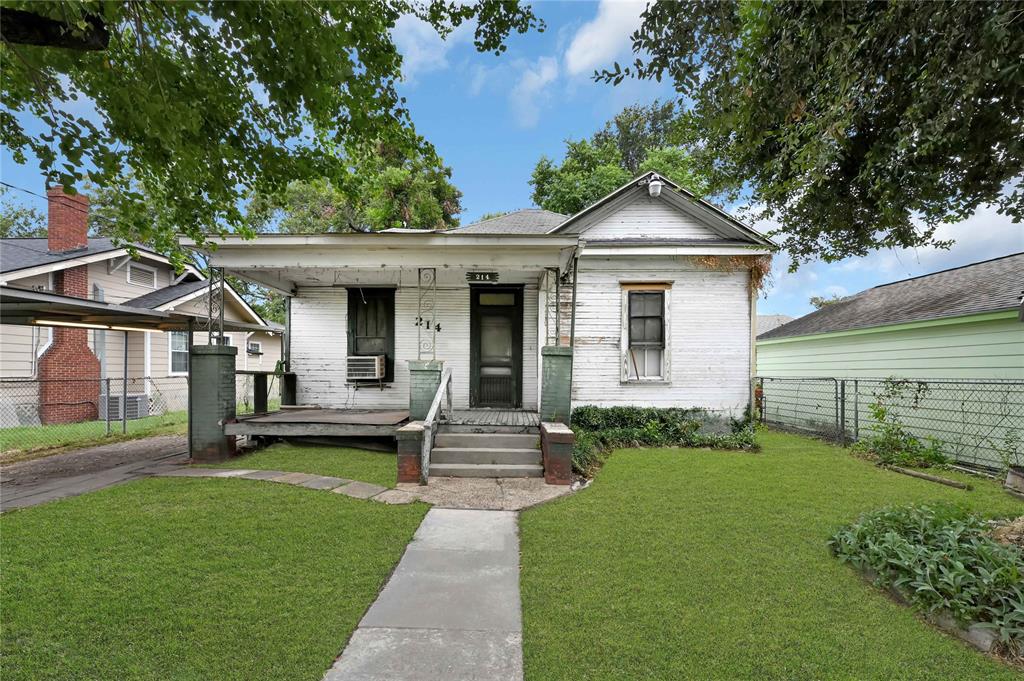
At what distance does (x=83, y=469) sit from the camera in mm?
6445

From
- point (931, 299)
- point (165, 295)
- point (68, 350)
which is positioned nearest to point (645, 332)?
point (931, 299)

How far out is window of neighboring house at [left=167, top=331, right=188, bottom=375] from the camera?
1445 cm

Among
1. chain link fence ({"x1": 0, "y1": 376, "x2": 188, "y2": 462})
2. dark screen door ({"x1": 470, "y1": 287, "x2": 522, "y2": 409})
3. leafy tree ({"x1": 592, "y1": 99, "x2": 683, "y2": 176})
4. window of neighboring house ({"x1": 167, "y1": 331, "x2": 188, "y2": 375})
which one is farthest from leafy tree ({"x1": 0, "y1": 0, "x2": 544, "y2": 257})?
leafy tree ({"x1": 592, "y1": 99, "x2": 683, "y2": 176})

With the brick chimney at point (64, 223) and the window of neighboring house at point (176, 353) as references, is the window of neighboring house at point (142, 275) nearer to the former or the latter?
the brick chimney at point (64, 223)

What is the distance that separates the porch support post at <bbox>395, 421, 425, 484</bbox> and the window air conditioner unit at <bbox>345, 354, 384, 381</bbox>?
11.8 feet

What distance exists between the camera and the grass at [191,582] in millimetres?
2260

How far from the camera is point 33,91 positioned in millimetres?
3879

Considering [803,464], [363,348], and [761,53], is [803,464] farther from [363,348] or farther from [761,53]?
[363,348]

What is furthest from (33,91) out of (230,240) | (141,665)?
(141,665)

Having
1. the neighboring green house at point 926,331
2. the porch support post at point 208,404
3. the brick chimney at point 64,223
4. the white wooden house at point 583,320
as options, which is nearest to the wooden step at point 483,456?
the white wooden house at point 583,320

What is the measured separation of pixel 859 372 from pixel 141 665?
13.4 metres

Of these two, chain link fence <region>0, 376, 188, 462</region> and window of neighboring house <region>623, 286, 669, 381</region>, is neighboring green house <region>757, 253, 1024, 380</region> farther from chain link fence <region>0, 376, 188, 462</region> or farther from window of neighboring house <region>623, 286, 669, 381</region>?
chain link fence <region>0, 376, 188, 462</region>

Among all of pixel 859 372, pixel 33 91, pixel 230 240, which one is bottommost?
pixel 859 372

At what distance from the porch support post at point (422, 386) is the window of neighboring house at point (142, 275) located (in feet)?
39.2
